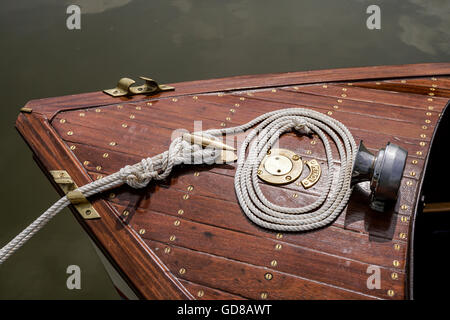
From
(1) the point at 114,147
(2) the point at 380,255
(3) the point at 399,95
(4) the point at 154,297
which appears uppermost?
(3) the point at 399,95

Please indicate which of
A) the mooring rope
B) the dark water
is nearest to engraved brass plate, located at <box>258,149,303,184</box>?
the mooring rope

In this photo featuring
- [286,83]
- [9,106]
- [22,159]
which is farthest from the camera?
[9,106]

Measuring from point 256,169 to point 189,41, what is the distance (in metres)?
2.59

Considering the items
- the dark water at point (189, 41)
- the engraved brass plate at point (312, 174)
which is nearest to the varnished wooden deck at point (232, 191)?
the engraved brass plate at point (312, 174)

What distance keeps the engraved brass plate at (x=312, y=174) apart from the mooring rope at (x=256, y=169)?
4 centimetres

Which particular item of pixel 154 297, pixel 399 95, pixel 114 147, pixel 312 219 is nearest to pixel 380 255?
pixel 312 219

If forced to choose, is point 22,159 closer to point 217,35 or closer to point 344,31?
point 217,35

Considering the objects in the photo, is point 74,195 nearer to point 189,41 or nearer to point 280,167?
point 280,167

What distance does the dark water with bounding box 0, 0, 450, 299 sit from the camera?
3613 mm

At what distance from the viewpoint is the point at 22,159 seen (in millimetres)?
3148

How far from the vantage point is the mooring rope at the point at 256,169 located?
1410mm

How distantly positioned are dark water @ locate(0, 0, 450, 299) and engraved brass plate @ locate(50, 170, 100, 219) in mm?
1699

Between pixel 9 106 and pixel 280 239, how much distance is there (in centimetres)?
288

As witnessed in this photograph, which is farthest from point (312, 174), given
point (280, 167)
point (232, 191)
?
point (232, 191)
